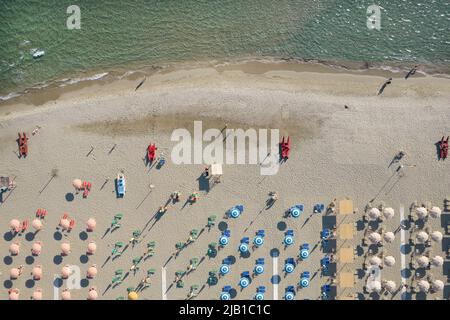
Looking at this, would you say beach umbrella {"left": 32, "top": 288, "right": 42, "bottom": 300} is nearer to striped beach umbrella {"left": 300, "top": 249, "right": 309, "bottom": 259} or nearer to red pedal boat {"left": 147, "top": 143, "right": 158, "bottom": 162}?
red pedal boat {"left": 147, "top": 143, "right": 158, "bottom": 162}

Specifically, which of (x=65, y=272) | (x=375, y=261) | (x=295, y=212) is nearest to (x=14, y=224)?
(x=65, y=272)

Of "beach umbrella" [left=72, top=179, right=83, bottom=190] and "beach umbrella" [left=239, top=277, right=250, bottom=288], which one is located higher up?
"beach umbrella" [left=72, top=179, right=83, bottom=190]

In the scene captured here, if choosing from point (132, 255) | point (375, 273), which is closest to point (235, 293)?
point (132, 255)

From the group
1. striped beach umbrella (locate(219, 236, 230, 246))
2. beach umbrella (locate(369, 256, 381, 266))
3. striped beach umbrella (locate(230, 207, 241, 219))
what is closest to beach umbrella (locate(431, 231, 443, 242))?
beach umbrella (locate(369, 256, 381, 266))

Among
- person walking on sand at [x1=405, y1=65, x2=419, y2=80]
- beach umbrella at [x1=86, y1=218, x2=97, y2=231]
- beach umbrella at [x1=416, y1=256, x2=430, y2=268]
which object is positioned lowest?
beach umbrella at [x1=416, y1=256, x2=430, y2=268]
